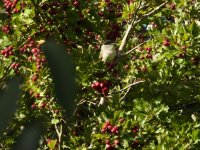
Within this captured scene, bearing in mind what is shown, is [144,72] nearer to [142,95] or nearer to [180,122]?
[142,95]

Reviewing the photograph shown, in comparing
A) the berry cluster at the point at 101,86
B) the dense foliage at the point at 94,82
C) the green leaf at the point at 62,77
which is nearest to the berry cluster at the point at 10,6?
the dense foliage at the point at 94,82

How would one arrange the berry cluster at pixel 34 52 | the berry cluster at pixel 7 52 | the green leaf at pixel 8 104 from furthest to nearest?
the berry cluster at pixel 7 52 → the berry cluster at pixel 34 52 → the green leaf at pixel 8 104

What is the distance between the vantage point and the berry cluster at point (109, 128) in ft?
15.4

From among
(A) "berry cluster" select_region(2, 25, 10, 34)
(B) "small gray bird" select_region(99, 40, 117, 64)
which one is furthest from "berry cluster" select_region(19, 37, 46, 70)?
(B) "small gray bird" select_region(99, 40, 117, 64)

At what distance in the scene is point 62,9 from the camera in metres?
5.27

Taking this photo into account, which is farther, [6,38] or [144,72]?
[144,72]

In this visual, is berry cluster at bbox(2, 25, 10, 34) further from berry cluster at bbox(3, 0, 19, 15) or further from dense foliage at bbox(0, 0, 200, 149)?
berry cluster at bbox(3, 0, 19, 15)

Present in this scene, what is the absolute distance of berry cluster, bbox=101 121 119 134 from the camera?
470 cm

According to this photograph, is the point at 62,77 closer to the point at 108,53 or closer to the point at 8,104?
the point at 8,104

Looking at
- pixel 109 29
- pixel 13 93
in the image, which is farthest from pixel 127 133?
pixel 13 93

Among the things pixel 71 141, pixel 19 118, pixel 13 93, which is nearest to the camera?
pixel 13 93

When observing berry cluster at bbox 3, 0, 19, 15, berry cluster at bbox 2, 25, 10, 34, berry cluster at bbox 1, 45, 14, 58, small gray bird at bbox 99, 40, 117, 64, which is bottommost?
small gray bird at bbox 99, 40, 117, 64

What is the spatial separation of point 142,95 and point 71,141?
1558mm

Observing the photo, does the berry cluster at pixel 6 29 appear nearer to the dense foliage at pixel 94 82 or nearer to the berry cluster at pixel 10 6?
the dense foliage at pixel 94 82
